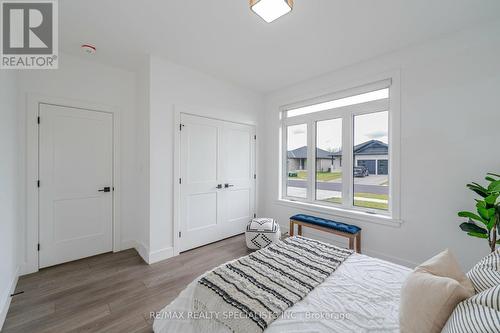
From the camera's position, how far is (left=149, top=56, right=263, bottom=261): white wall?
268cm

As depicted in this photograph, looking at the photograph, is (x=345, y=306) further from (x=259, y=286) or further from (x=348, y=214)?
(x=348, y=214)

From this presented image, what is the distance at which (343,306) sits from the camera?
3.74 ft

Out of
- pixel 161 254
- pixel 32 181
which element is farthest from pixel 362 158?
pixel 32 181

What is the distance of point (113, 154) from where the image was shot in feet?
9.75

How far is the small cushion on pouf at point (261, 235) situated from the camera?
2967 millimetres

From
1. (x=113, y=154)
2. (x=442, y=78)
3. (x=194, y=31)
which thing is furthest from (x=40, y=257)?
(x=442, y=78)

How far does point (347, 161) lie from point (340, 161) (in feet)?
0.37

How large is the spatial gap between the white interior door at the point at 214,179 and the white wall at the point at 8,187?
5.44ft

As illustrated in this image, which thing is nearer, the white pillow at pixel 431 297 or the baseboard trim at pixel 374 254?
the white pillow at pixel 431 297

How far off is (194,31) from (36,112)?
7.03 feet

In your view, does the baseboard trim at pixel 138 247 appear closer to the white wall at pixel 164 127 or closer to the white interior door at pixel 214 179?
the white wall at pixel 164 127

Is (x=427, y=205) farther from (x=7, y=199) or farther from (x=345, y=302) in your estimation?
(x=7, y=199)

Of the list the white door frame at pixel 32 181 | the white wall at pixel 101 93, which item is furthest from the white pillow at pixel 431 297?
the white door frame at pixel 32 181

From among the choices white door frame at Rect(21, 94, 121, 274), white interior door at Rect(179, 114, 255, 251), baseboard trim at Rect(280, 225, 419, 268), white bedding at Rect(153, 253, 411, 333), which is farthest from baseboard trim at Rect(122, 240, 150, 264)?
baseboard trim at Rect(280, 225, 419, 268)
